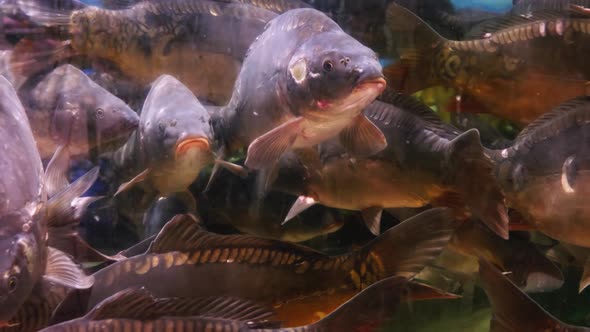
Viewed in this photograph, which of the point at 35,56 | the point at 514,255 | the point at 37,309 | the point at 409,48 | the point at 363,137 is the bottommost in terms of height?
the point at 514,255

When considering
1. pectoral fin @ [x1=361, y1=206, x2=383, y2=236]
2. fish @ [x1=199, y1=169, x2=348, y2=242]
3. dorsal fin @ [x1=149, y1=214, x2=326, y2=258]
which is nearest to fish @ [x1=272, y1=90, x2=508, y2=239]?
pectoral fin @ [x1=361, y1=206, x2=383, y2=236]

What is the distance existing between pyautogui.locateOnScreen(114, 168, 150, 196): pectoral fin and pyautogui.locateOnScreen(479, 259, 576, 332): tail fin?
1.59 m

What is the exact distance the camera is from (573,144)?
2568 millimetres

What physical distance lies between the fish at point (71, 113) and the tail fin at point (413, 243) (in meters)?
1.36

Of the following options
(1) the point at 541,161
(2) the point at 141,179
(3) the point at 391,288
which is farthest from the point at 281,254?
(1) the point at 541,161

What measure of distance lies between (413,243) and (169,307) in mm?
1024

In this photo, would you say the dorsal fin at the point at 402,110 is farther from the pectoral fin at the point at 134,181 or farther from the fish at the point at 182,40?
the pectoral fin at the point at 134,181

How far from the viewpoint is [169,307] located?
6.31 ft

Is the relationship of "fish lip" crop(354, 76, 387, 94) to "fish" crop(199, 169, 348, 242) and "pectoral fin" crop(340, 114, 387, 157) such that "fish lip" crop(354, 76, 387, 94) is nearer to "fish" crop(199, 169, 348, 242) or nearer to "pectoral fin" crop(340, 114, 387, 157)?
"pectoral fin" crop(340, 114, 387, 157)

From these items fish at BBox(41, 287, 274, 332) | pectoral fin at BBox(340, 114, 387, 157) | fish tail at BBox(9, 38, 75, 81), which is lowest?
fish at BBox(41, 287, 274, 332)

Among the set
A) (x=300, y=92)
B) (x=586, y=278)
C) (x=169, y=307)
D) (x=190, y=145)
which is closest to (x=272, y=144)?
(x=300, y=92)

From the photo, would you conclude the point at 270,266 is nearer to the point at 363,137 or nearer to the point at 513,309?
the point at 363,137

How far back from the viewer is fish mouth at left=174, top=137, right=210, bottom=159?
257cm

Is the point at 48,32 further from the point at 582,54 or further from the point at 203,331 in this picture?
the point at 582,54
